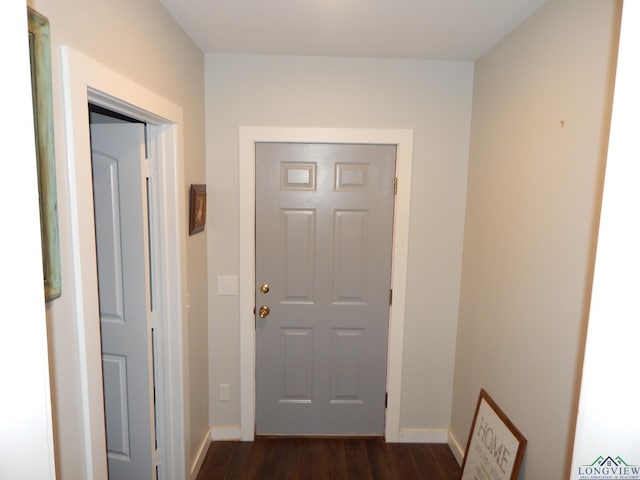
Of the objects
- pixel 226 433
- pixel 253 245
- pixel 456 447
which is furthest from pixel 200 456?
pixel 456 447

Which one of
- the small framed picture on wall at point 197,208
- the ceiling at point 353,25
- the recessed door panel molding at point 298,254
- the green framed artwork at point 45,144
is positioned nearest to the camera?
the green framed artwork at point 45,144

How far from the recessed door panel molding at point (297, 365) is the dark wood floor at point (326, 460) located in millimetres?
302

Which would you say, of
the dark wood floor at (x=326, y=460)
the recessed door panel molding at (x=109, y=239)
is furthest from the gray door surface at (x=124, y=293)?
the dark wood floor at (x=326, y=460)

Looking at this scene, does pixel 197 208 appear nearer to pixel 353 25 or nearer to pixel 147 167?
pixel 147 167

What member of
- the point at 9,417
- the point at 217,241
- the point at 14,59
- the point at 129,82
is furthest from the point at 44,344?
the point at 217,241

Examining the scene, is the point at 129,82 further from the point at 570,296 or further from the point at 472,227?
the point at 472,227

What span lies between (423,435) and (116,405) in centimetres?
188

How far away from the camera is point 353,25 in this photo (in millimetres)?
1711

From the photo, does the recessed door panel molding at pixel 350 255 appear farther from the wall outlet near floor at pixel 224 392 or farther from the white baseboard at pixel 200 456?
the white baseboard at pixel 200 456

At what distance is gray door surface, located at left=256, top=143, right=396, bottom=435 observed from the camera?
Result: 2.22 metres

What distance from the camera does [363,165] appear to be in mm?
2225

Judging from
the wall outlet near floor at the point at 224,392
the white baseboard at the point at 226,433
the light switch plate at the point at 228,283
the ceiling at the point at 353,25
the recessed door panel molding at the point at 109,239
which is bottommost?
the white baseboard at the point at 226,433

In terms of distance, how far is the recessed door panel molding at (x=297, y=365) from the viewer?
2.37 meters

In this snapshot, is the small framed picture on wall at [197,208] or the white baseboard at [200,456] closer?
the small framed picture on wall at [197,208]
